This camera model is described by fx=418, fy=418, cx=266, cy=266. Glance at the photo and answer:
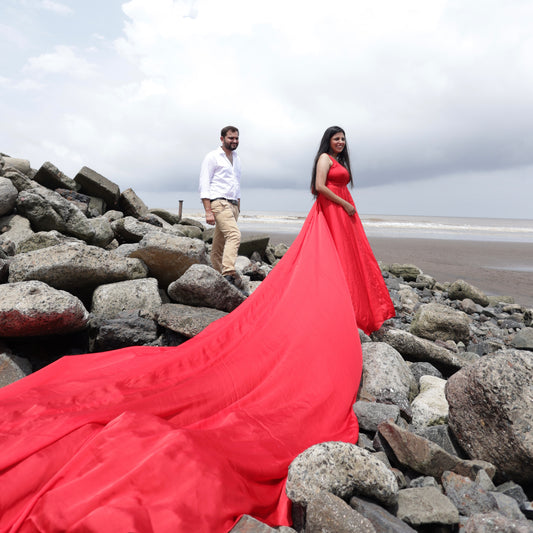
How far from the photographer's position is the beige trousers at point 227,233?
5.72 m

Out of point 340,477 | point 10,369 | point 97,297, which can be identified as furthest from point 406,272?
point 340,477

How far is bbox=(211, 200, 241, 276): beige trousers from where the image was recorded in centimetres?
572

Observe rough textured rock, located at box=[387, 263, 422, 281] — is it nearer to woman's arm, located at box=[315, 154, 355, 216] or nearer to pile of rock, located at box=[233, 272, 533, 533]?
woman's arm, located at box=[315, 154, 355, 216]

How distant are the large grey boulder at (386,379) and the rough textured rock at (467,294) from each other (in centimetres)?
582

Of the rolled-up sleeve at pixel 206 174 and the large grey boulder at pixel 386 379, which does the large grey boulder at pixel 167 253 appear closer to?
the rolled-up sleeve at pixel 206 174

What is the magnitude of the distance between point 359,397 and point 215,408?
4.02ft

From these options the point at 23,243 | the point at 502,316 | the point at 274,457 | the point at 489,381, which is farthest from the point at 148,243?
the point at 502,316

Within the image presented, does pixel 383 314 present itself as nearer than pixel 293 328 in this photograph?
No

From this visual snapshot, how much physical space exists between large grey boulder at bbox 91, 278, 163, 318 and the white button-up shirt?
1.79 m

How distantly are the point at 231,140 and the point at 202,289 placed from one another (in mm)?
2464

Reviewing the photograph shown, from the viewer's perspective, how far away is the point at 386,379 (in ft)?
11.1

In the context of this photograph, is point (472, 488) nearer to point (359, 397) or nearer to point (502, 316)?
point (359, 397)

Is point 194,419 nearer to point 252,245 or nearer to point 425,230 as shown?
point 252,245

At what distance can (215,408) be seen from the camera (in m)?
2.67
